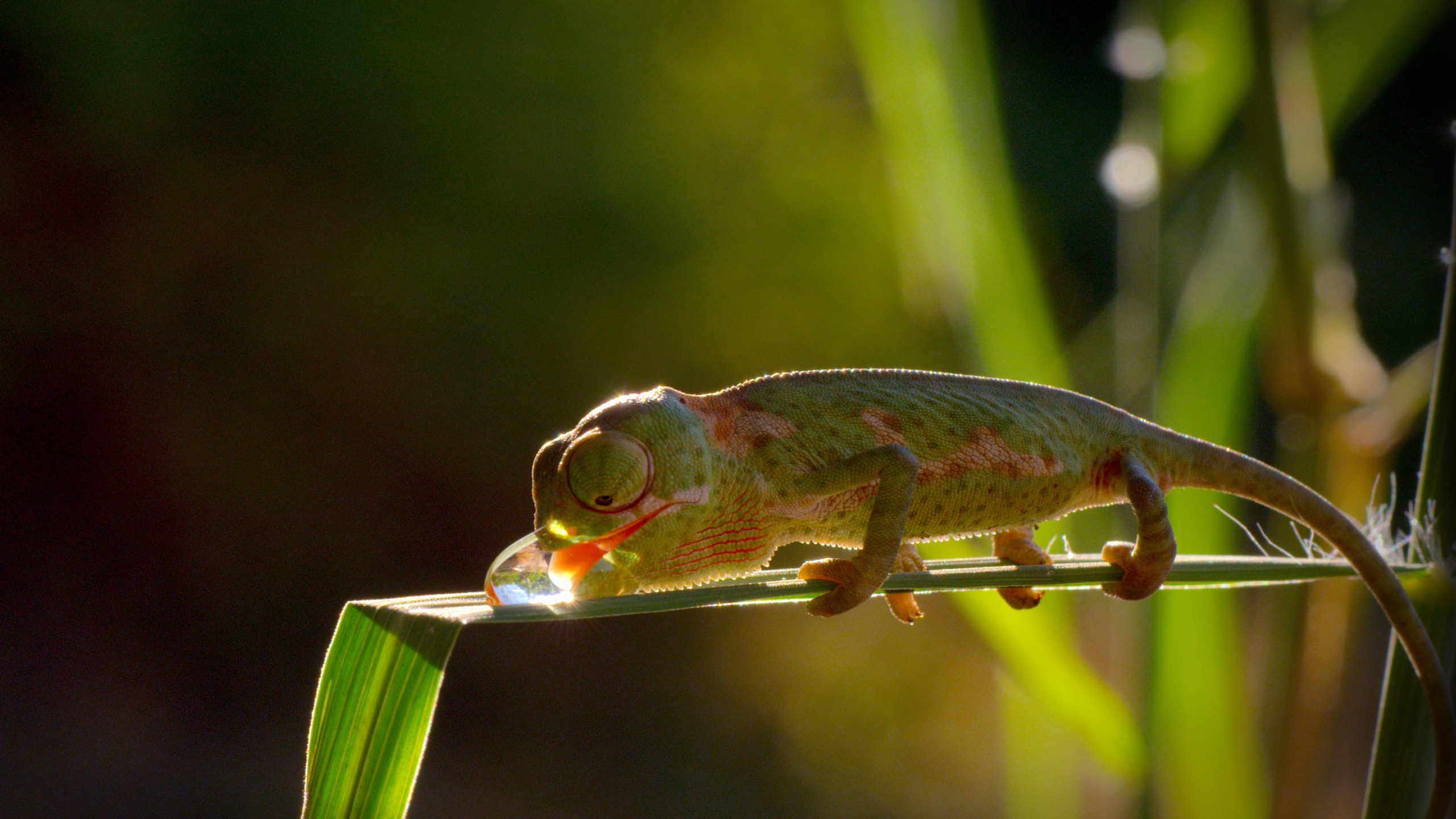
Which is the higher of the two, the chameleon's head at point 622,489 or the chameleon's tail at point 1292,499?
the chameleon's head at point 622,489

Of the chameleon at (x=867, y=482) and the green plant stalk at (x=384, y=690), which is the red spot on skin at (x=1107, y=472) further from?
the green plant stalk at (x=384, y=690)

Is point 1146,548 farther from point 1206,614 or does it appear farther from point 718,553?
point 1206,614

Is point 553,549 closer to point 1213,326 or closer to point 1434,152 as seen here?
point 1213,326

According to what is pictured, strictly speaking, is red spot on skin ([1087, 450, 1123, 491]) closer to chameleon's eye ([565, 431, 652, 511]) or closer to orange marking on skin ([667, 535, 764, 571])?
orange marking on skin ([667, 535, 764, 571])

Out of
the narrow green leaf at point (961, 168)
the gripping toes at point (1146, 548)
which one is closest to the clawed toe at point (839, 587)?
the gripping toes at point (1146, 548)

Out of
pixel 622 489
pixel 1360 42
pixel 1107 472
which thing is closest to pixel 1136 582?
pixel 1107 472

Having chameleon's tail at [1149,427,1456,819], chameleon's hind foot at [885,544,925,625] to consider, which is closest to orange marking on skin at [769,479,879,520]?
chameleon's hind foot at [885,544,925,625]

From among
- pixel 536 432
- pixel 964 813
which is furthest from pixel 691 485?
pixel 964 813
